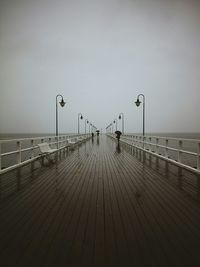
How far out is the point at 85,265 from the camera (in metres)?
2.25

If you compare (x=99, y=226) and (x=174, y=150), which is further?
(x=174, y=150)

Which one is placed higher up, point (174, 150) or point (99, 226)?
point (174, 150)

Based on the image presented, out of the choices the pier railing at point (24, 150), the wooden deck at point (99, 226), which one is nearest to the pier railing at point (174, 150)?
the wooden deck at point (99, 226)

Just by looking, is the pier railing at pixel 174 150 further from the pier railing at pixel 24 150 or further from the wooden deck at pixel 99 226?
the pier railing at pixel 24 150

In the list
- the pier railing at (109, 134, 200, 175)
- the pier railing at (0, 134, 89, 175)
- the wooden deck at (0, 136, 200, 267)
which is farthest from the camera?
the pier railing at (0, 134, 89, 175)

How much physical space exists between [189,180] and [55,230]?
4085mm

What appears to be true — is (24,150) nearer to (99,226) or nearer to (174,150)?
(174,150)

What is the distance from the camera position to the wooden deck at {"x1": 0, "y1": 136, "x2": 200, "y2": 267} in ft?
7.86

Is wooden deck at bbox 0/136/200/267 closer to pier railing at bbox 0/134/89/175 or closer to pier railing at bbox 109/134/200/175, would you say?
pier railing at bbox 109/134/200/175

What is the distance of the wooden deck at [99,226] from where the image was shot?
94.3 inches

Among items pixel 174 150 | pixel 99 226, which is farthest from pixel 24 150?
pixel 99 226

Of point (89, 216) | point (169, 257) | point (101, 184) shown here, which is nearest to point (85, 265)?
point (169, 257)

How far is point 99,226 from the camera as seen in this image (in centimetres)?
320

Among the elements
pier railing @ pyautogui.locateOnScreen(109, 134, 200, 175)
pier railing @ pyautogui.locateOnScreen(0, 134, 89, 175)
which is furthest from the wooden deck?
pier railing @ pyautogui.locateOnScreen(0, 134, 89, 175)
